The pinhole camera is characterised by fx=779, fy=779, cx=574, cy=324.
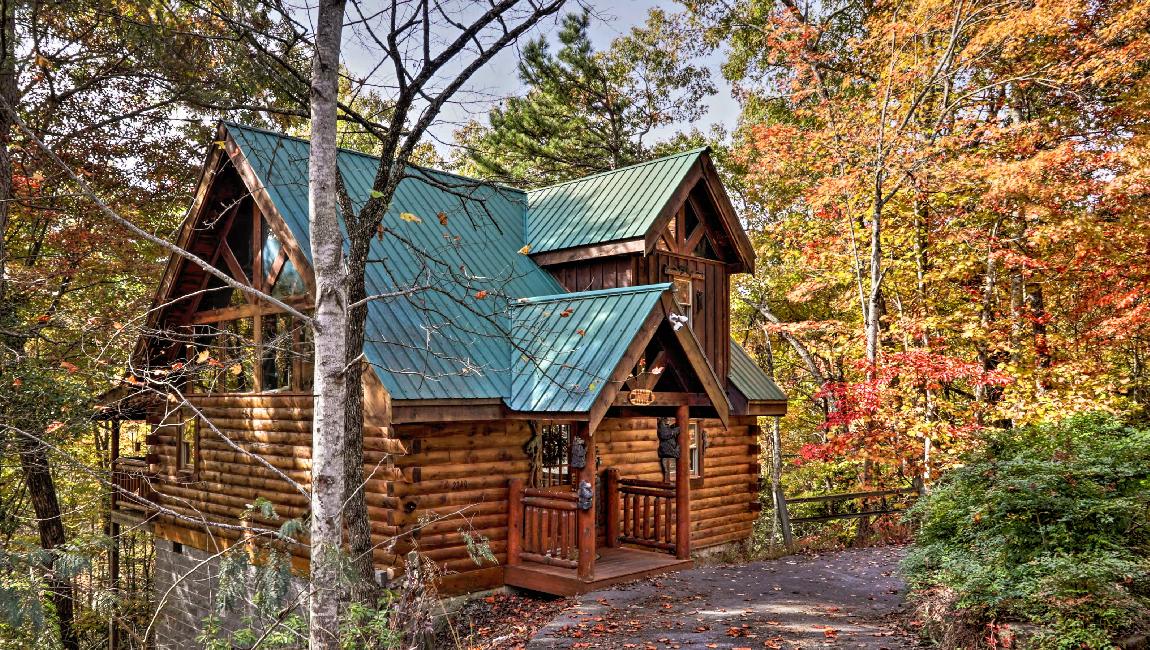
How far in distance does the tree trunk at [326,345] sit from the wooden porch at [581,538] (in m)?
4.73

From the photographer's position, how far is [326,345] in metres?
6.25

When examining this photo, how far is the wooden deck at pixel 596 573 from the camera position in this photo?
10641mm

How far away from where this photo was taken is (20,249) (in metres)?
20.1

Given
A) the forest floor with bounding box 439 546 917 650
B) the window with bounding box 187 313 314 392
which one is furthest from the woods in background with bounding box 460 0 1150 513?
the window with bounding box 187 313 314 392

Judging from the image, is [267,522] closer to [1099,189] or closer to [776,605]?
[776,605]

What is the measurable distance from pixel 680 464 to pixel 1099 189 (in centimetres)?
1044

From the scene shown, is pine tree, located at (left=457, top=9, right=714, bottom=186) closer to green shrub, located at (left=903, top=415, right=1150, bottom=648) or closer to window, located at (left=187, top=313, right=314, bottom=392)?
window, located at (left=187, top=313, right=314, bottom=392)

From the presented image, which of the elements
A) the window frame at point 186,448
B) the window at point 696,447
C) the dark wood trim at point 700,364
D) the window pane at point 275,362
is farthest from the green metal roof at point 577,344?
the window frame at point 186,448

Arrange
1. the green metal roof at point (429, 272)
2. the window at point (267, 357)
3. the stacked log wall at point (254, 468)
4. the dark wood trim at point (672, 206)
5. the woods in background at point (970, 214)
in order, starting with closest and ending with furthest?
1. the green metal roof at point (429, 272)
2. the stacked log wall at point (254, 468)
3. the window at point (267, 357)
4. the dark wood trim at point (672, 206)
5. the woods in background at point (970, 214)

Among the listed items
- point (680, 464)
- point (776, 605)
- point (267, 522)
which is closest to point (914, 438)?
point (680, 464)

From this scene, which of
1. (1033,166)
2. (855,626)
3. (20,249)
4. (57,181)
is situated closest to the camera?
(855,626)

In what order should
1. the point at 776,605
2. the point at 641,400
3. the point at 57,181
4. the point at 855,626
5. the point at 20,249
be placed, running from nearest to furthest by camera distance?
1. the point at 855,626
2. the point at 776,605
3. the point at 641,400
4. the point at 57,181
5. the point at 20,249

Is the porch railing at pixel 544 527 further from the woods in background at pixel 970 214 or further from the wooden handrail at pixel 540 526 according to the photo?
the woods in background at pixel 970 214

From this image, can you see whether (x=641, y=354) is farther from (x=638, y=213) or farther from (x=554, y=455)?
(x=638, y=213)
